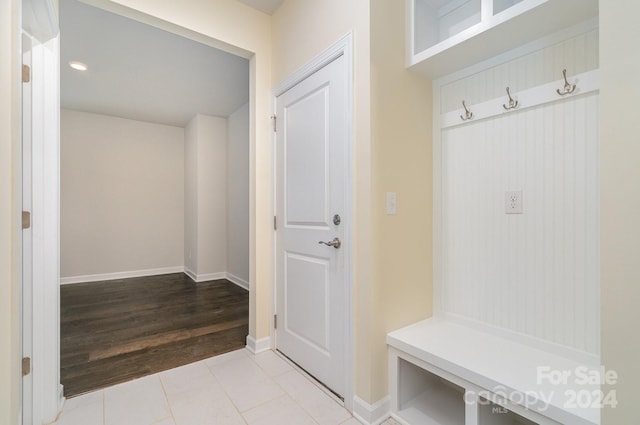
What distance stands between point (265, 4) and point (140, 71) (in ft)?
5.95

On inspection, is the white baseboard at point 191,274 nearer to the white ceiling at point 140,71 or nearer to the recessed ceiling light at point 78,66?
the white ceiling at point 140,71

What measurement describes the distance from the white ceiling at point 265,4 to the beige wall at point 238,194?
205 centimetres

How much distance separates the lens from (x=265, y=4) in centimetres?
226

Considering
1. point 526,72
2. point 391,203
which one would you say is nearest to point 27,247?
point 391,203

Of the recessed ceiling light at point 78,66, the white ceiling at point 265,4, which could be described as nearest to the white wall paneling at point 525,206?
the white ceiling at point 265,4

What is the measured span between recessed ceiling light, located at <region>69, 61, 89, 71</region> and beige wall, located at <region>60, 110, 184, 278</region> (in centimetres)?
177

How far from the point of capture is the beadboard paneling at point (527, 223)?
133 cm

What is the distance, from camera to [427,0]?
173cm

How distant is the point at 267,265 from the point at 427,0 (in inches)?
83.6

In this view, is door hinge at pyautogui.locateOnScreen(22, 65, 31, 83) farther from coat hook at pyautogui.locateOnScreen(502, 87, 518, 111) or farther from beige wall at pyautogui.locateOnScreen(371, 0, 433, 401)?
coat hook at pyautogui.locateOnScreen(502, 87, 518, 111)

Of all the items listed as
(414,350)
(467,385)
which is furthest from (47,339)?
(467,385)

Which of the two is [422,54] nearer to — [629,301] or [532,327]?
[629,301]

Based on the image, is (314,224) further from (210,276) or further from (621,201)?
(210,276)

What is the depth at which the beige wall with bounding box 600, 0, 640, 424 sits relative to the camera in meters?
0.84
